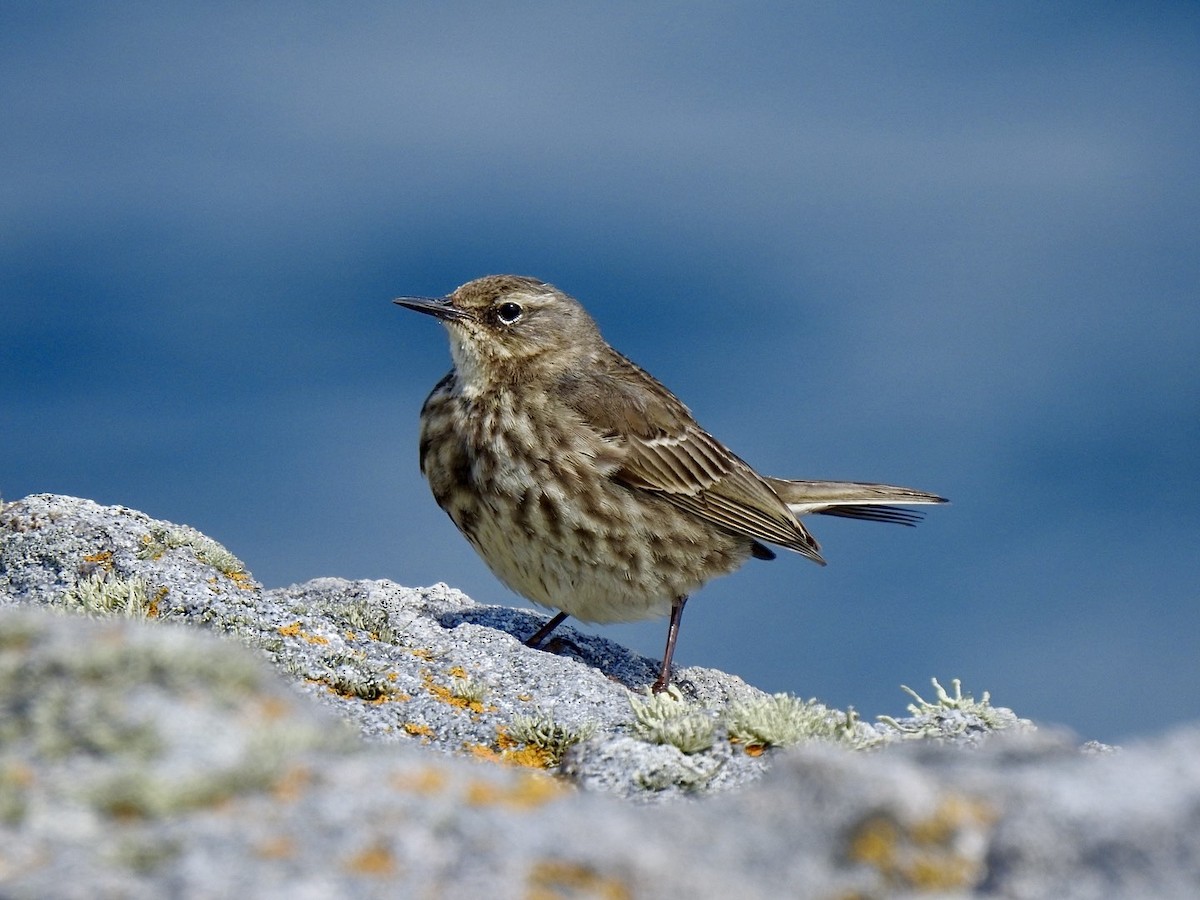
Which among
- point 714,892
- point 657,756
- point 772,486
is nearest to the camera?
point 714,892

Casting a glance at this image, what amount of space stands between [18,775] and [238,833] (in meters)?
0.55

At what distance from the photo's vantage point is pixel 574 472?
860cm

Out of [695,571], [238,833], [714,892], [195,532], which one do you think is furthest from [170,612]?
[714,892]

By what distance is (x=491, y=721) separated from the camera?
19.7ft

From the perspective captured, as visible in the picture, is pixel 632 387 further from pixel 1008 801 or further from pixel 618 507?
pixel 1008 801

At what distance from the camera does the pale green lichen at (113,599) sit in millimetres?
6832

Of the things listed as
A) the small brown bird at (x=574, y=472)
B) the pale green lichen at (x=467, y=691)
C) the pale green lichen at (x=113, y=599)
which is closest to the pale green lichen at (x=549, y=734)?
the pale green lichen at (x=467, y=691)

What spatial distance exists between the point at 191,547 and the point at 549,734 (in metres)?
3.63

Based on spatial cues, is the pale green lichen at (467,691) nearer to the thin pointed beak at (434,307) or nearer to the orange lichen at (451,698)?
the orange lichen at (451,698)

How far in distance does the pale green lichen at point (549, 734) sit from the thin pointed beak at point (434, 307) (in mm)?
4017

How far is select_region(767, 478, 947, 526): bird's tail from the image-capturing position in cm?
1055

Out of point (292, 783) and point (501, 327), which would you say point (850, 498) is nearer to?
point (501, 327)

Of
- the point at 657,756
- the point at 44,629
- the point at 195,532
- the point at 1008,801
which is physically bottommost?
the point at 44,629

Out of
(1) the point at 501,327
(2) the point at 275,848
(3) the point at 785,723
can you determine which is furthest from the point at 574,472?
(2) the point at 275,848
